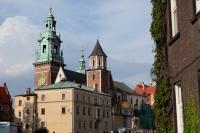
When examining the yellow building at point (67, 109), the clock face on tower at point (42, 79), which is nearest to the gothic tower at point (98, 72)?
the clock face on tower at point (42, 79)

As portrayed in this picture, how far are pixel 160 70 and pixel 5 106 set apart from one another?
91.4 meters

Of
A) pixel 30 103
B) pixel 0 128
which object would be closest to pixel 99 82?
pixel 30 103

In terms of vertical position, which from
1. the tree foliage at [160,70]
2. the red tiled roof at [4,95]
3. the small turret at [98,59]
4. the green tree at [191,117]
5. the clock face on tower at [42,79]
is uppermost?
the small turret at [98,59]

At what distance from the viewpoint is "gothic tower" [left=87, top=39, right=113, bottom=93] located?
124438 millimetres

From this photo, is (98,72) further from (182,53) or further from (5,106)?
(182,53)

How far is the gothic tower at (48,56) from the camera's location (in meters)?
124

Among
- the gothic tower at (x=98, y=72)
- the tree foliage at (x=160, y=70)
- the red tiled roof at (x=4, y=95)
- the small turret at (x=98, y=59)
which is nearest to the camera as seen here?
the tree foliage at (x=160, y=70)

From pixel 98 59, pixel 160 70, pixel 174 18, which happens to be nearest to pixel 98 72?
pixel 98 59

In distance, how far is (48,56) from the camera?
124688 millimetres

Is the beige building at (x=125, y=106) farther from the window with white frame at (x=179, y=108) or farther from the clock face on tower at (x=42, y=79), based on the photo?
the window with white frame at (x=179, y=108)

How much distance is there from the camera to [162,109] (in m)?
14.6

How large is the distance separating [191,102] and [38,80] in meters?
116

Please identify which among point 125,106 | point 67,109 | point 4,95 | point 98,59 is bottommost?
point 67,109

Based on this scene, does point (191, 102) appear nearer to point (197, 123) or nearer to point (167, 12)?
point (197, 123)
